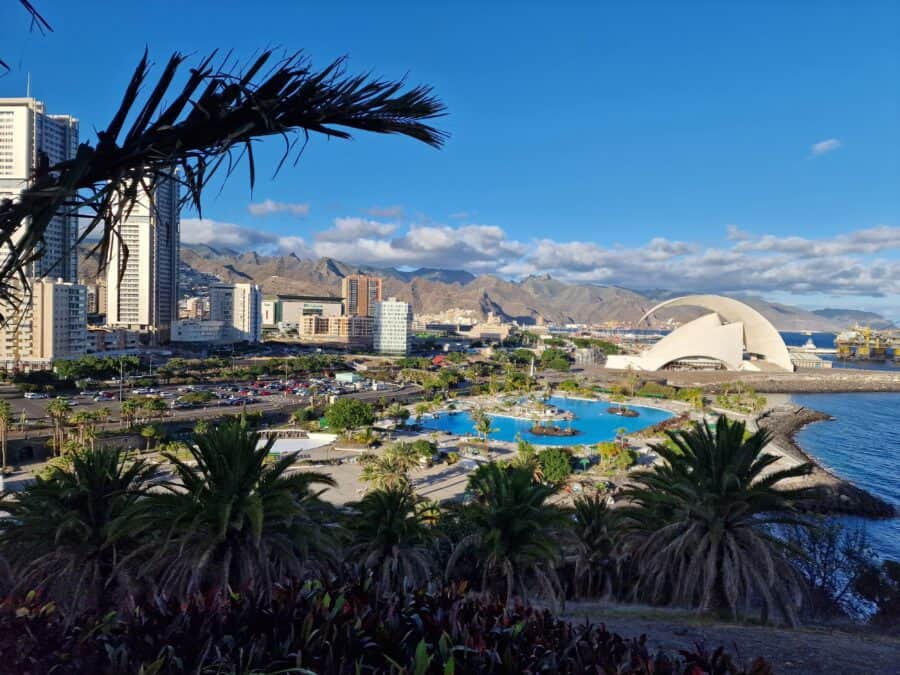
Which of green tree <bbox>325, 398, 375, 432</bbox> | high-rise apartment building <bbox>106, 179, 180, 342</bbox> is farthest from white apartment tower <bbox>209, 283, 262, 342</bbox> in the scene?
green tree <bbox>325, 398, 375, 432</bbox>

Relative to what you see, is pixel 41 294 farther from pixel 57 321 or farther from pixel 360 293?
pixel 360 293

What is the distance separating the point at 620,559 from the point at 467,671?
6.50 m

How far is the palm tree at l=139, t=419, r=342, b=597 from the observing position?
4816 millimetres

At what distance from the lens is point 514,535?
722 cm

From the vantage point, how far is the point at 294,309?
119 meters

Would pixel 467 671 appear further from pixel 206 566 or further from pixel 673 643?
pixel 206 566

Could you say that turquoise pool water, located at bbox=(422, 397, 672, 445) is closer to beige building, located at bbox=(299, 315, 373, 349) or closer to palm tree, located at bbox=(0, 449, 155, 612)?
palm tree, located at bbox=(0, 449, 155, 612)

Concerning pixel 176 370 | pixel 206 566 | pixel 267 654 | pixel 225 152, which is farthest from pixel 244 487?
pixel 176 370

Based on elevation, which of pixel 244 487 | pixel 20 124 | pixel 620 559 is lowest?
pixel 620 559

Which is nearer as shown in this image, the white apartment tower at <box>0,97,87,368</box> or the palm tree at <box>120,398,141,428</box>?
the palm tree at <box>120,398,141,428</box>

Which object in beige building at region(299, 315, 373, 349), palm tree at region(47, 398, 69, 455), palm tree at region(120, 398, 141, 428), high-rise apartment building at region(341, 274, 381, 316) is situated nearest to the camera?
palm tree at region(47, 398, 69, 455)

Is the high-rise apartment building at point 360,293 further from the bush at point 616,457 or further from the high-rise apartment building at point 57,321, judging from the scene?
the bush at point 616,457

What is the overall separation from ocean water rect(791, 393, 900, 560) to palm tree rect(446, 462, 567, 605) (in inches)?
448

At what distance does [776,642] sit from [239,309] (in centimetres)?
8087
